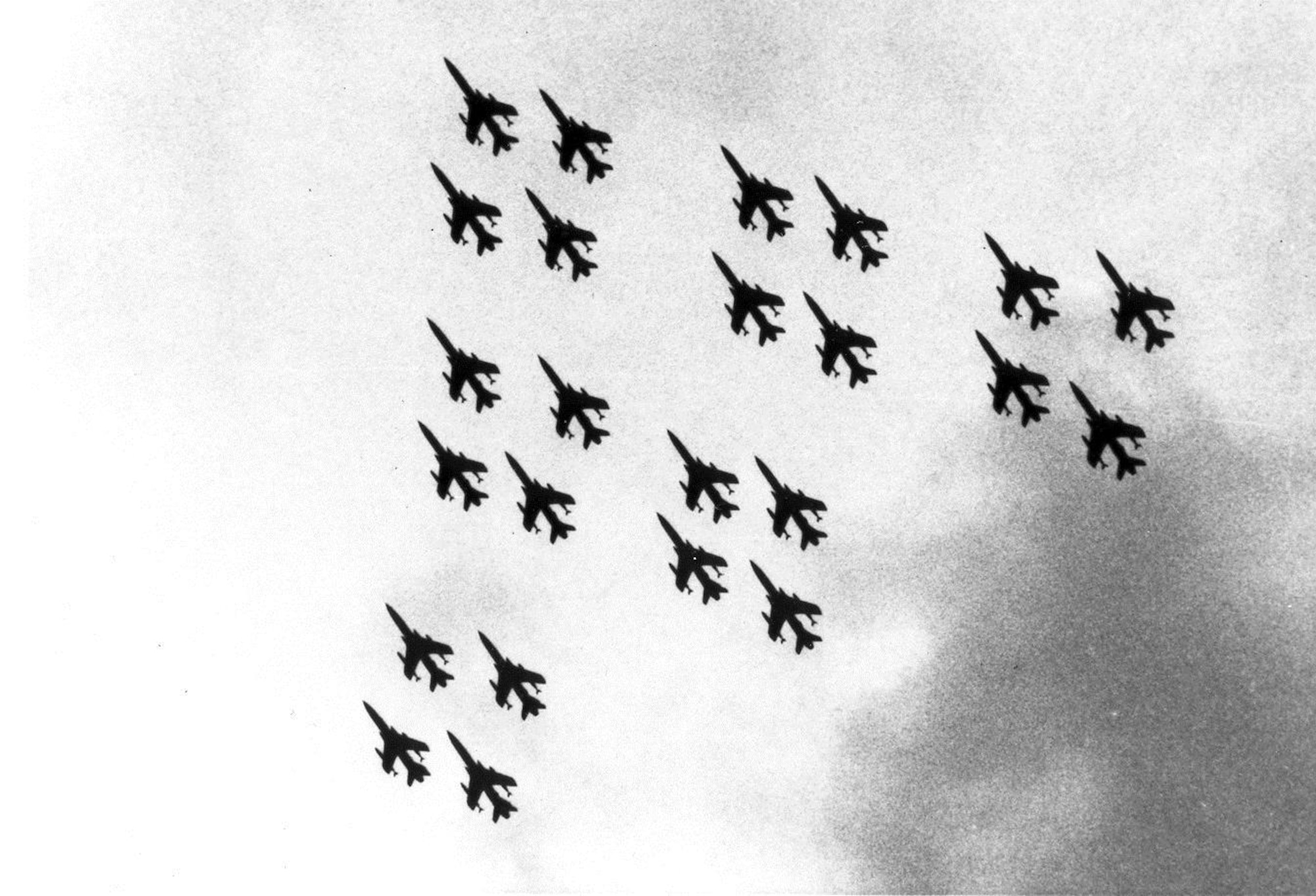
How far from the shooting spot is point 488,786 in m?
59.1

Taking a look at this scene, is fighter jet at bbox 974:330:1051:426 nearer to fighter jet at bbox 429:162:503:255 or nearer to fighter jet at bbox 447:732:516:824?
fighter jet at bbox 429:162:503:255

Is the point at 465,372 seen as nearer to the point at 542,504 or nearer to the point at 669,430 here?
the point at 542,504

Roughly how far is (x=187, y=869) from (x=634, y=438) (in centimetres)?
2987

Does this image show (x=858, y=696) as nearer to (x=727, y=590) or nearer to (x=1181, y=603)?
(x=727, y=590)

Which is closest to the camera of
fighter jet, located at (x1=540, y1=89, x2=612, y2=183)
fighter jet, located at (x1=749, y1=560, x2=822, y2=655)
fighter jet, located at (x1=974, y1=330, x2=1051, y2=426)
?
fighter jet, located at (x1=974, y1=330, x2=1051, y2=426)

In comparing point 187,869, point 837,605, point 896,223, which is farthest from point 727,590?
point 187,869

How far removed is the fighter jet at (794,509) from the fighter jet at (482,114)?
19.9 m

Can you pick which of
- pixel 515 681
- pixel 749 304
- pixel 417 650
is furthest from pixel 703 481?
pixel 417 650

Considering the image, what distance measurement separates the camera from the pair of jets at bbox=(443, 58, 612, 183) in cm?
5862

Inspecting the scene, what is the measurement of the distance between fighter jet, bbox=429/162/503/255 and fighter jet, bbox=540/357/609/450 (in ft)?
21.0

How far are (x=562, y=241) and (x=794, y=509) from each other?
1704cm

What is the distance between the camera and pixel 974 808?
193 ft

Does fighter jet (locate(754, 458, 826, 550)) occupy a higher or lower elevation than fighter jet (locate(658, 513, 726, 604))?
higher

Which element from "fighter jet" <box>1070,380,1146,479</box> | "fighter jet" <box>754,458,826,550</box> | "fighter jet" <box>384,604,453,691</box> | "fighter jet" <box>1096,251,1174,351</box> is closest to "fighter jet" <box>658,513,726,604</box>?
"fighter jet" <box>754,458,826,550</box>
